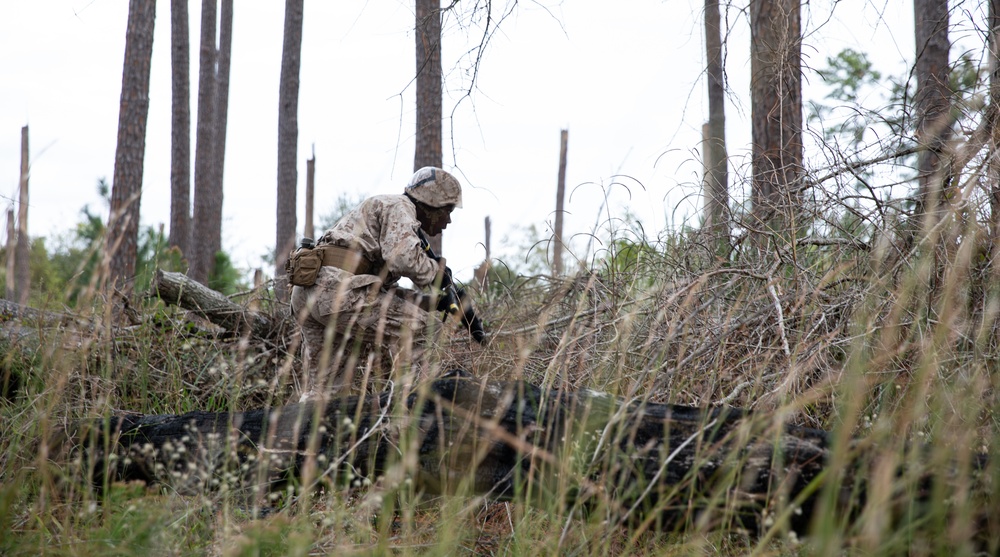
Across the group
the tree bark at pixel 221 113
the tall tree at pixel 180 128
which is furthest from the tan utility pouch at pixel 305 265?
the tree bark at pixel 221 113

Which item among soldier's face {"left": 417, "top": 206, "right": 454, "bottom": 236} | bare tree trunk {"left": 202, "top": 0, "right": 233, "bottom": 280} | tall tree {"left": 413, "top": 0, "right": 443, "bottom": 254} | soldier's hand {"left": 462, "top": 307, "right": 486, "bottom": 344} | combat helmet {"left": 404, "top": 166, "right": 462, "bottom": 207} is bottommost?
soldier's hand {"left": 462, "top": 307, "right": 486, "bottom": 344}

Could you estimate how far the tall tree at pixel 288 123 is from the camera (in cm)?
1412

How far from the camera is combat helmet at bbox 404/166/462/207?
5668 mm

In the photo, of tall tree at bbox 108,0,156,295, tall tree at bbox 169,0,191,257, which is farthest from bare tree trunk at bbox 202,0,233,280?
tall tree at bbox 108,0,156,295

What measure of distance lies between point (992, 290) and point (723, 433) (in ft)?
6.70

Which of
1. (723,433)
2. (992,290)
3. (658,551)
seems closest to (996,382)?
(992,290)

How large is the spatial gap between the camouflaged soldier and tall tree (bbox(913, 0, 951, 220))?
116 inches

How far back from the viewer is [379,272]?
5762 millimetres

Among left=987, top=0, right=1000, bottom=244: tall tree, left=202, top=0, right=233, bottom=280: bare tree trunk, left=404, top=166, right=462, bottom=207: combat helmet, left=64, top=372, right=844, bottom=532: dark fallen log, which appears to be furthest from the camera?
left=202, top=0, right=233, bottom=280: bare tree trunk

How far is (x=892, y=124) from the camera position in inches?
173

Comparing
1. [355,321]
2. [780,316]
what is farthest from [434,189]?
[780,316]

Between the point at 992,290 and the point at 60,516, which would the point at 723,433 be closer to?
the point at 992,290

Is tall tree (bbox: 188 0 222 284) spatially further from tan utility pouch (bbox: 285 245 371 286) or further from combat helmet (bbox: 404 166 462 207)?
combat helmet (bbox: 404 166 462 207)

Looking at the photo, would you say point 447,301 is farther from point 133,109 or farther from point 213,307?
point 133,109
